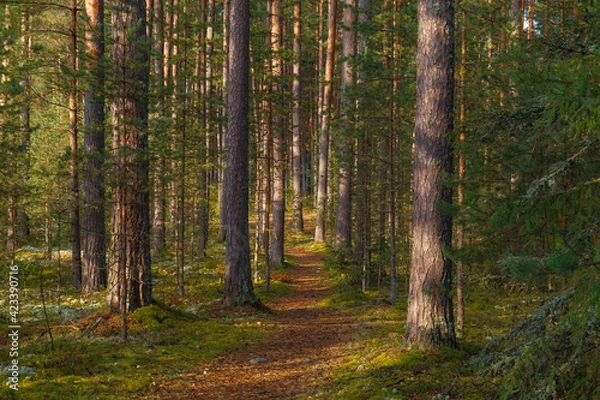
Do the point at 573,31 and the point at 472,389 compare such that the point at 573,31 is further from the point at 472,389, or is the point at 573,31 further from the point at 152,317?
the point at 152,317

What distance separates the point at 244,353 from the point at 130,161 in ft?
13.6

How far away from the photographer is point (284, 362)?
27.5 feet

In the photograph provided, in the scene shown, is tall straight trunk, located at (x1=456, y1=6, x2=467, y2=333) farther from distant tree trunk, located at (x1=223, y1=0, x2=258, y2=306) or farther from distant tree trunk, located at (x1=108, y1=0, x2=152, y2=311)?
distant tree trunk, located at (x1=108, y1=0, x2=152, y2=311)

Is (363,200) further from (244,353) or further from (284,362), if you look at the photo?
(284,362)

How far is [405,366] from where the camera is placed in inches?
269

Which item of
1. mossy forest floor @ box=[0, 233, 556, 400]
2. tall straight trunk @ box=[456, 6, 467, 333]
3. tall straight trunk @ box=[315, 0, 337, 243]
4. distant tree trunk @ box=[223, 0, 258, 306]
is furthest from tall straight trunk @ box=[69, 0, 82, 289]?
tall straight trunk @ box=[315, 0, 337, 243]

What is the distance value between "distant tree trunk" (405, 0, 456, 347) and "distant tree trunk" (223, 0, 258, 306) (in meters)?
5.74

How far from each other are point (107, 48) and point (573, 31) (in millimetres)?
16407

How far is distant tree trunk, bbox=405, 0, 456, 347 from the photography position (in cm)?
713

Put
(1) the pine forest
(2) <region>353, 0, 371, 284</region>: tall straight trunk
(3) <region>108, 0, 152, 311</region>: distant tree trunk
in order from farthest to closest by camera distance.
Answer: (2) <region>353, 0, 371, 284</region>: tall straight trunk, (3) <region>108, 0, 152, 311</region>: distant tree trunk, (1) the pine forest

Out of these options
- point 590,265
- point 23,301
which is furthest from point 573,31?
point 23,301

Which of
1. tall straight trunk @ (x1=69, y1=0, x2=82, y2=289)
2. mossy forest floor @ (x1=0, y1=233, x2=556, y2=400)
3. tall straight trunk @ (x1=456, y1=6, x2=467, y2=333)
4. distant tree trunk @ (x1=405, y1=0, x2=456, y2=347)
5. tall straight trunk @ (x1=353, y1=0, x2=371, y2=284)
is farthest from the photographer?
tall straight trunk @ (x1=353, y1=0, x2=371, y2=284)

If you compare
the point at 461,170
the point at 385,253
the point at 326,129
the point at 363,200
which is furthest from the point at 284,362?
the point at 326,129

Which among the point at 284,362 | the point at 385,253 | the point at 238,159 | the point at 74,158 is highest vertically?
the point at 238,159
